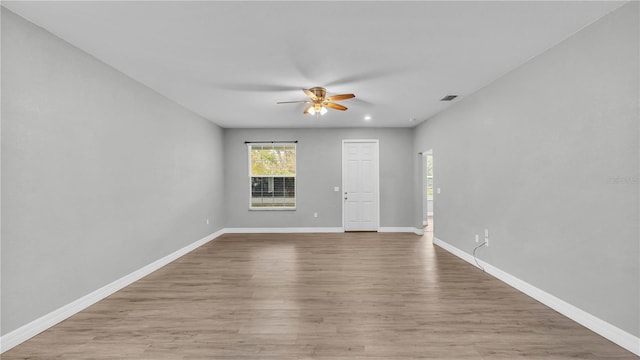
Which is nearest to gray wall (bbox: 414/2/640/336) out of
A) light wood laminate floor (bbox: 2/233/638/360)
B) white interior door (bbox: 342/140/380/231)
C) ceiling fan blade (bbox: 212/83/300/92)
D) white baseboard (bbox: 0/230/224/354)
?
light wood laminate floor (bbox: 2/233/638/360)

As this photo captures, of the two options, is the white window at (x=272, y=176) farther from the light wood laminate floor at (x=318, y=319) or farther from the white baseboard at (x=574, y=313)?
the white baseboard at (x=574, y=313)

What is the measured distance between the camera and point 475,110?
13.9ft

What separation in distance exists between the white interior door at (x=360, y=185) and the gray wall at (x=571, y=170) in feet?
9.90

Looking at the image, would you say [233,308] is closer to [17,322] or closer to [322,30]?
[17,322]

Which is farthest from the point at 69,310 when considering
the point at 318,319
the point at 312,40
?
the point at 312,40

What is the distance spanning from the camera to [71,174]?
273cm

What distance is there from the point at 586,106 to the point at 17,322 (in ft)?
16.2

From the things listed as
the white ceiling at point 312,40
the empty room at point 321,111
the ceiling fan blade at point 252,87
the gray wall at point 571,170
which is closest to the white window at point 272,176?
the empty room at point 321,111

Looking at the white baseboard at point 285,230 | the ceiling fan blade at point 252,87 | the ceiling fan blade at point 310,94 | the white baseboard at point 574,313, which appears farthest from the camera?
the white baseboard at point 285,230

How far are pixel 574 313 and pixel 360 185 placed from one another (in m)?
4.78

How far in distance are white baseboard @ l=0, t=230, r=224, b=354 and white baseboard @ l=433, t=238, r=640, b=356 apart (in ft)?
15.1

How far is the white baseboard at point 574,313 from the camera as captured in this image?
212 centimetres

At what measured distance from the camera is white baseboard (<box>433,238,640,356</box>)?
2.12m

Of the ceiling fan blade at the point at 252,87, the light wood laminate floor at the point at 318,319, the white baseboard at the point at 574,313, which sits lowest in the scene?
the light wood laminate floor at the point at 318,319
